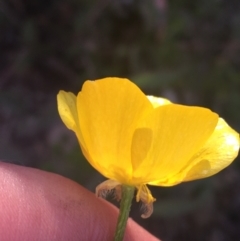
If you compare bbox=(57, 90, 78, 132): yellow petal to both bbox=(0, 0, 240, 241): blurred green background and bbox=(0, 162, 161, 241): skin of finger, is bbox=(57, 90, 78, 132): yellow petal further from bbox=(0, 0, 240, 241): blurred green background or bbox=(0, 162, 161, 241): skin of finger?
bbox=(0, 0, 240, 241): blurred green background

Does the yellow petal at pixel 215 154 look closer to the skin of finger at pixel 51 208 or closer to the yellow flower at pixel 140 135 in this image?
the yellow flower at pixel 140 135

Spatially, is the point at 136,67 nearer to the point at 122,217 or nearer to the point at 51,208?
the point at 51,208

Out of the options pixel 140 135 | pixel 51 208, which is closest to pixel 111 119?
pixel 140 135

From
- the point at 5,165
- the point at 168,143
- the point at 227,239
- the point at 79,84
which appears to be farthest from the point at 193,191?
the point at 168,143

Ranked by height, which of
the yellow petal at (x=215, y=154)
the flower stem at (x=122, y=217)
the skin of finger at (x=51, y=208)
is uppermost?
the yellow petal at (x=215, y=154)

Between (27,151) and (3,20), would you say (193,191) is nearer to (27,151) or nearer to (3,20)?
(27,151)

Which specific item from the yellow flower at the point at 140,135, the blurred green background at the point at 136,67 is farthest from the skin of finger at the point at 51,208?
the blurred green background at the point at 136,67

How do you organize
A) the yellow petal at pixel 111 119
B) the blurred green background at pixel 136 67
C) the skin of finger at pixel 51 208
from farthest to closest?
the blurred green background at pixel 136 67 < the skin of finger at pixel 51 208 < the yellow petal at pixel 111 119

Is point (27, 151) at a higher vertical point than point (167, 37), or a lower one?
lower
